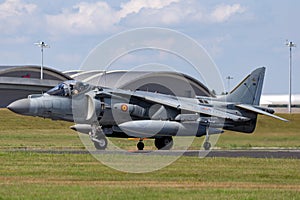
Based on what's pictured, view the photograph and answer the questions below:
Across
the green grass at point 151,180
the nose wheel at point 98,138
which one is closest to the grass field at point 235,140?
the nose wheel at point 98,138

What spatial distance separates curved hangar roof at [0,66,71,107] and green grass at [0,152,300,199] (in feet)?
155

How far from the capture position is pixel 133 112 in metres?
33.9

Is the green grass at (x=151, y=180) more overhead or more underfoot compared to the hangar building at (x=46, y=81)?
more underfoot

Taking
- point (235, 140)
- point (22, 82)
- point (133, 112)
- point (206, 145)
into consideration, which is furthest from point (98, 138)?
point (22, 82)

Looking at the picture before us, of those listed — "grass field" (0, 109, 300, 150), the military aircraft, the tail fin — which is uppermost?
the tail fin

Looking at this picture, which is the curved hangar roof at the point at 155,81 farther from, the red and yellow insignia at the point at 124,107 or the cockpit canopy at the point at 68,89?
the cockpit canopy at the point at 68,89

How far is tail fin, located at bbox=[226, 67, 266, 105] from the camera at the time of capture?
1500 inches

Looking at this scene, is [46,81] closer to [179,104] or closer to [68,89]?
[179,104]

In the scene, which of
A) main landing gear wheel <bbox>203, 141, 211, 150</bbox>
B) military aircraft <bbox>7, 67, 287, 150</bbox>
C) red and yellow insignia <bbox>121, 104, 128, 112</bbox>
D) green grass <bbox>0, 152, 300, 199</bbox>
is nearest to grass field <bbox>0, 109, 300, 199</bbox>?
green grass <bbox>0, 152, 300, 199</bbox>

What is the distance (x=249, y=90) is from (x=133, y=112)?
7729 mm

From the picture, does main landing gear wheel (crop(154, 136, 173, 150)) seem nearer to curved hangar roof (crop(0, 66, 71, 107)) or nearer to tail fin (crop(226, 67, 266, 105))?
tail fin (crop(226, 67, 266, 105))

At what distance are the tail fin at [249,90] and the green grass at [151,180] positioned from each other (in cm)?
1327

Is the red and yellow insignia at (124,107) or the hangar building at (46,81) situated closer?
the red and yellow insignia at (124,107)

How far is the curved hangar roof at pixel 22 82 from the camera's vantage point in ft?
236
